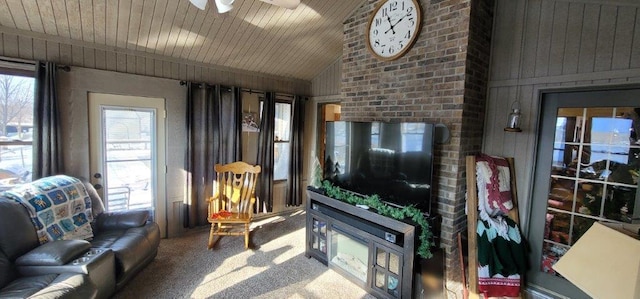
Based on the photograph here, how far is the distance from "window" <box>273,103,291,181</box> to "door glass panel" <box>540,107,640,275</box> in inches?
133

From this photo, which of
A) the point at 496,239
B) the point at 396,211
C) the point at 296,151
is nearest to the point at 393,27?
the point at 396,211

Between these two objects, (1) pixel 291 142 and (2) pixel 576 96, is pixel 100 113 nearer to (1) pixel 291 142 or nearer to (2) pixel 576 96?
(1) pixel 291 142

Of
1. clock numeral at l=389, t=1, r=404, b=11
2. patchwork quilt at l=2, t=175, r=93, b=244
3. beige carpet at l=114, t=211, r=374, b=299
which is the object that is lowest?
beige carpet at l=114, t=211, r=374, b=299

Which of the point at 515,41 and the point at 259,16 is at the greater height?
the point at 259,16

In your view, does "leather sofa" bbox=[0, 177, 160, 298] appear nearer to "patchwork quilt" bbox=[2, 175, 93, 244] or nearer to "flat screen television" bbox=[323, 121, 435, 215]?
"patchwork quilt" bbox=[2, 175, 93, 244]

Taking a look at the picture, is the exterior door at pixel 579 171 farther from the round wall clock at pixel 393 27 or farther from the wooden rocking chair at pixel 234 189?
the wooden rocking chair at pixel 234 189

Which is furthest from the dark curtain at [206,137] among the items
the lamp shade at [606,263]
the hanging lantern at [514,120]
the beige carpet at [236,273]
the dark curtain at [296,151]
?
the lamp shade at [606,263]

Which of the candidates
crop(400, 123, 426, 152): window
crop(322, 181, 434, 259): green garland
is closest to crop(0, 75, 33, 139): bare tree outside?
crop(322, 181, 434, 259): green garland

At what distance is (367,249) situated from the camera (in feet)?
8.39

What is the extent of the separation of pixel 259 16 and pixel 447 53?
75.4 inches

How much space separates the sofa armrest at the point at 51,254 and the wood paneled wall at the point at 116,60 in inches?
72.1

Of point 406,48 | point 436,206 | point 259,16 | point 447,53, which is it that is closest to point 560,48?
point 447,53

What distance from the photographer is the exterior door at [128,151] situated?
3021mm

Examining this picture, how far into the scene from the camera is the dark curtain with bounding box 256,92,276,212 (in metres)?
4.15
